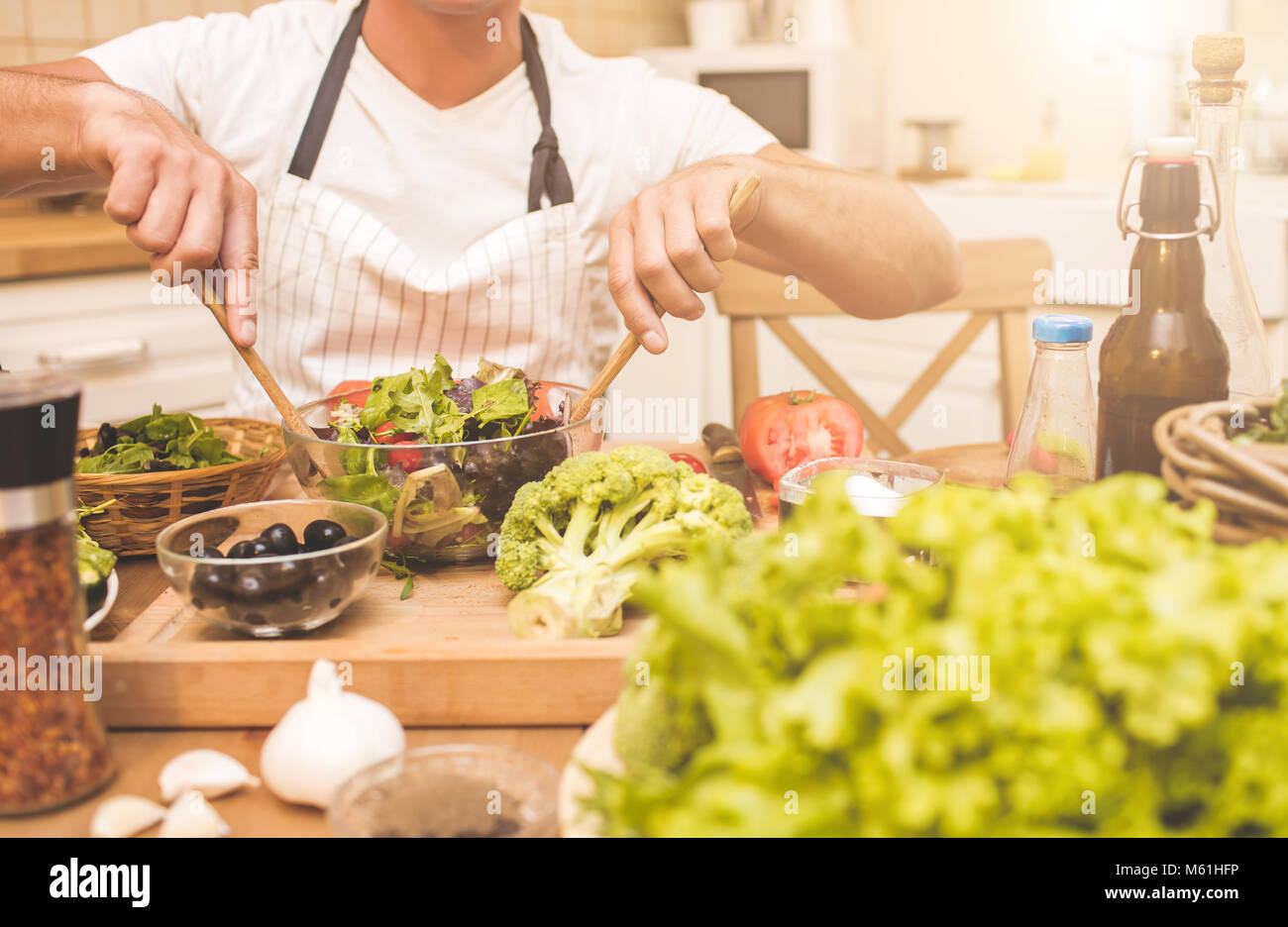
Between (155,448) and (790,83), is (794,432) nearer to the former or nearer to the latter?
(155,448)

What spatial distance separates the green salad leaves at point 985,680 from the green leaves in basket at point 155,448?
2.43 ft

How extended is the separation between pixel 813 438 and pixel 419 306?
61 cm

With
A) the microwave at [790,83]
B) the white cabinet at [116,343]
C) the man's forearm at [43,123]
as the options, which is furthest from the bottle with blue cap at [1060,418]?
the microwave at [790,83]

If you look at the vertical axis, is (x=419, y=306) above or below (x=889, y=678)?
above

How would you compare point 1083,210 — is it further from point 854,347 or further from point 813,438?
point 813,438

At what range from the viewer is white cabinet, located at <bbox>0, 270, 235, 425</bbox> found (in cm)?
223

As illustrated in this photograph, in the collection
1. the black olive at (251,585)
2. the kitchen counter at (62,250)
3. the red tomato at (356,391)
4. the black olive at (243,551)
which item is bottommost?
the black olive at (251,585)

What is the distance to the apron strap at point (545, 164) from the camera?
5.31 feet

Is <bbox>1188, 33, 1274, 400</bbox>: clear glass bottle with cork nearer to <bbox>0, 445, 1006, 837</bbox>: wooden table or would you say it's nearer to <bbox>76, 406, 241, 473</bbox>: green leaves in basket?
<bbox>0, 445, 1006, 837</bbox>: wooden table

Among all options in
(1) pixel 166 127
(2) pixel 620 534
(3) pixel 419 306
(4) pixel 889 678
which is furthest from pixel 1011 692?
(3) pixel 419 306

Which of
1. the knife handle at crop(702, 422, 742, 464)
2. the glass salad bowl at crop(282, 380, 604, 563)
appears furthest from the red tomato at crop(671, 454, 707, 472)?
the glass salad bowl at crop(282, 380, 604, 563)

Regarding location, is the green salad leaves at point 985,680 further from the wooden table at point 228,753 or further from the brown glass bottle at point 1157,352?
the brown glass bottle at point 1157,352

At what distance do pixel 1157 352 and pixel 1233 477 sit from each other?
299mm

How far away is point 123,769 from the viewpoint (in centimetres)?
69
